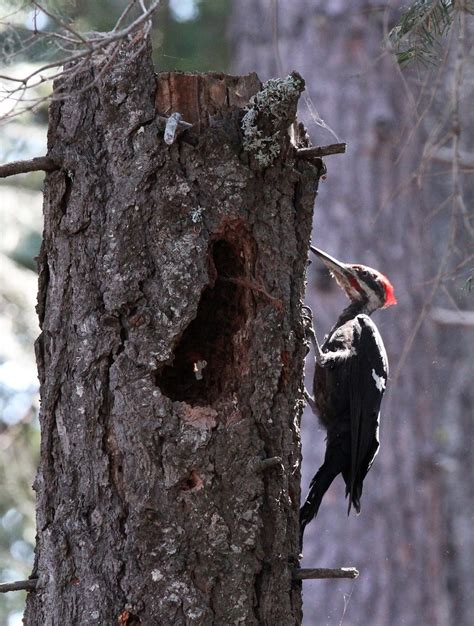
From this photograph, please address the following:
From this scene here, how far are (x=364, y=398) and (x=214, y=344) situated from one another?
1.49 metres

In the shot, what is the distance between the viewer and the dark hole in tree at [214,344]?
2773 mm

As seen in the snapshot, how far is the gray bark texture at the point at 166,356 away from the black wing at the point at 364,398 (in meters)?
1.25

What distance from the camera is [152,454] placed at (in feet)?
8.14

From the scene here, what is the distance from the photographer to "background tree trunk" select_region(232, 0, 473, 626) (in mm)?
5746

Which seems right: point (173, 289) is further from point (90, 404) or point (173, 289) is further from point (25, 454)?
point (25, 454)

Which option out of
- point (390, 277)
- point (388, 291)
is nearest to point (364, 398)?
point (388, 291)

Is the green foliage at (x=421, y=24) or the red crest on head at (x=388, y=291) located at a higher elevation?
the green foliage at (x=421, y=24)

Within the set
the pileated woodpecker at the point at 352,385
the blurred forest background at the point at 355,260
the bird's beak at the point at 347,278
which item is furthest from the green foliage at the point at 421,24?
the blurred forest background at the point at 355,260

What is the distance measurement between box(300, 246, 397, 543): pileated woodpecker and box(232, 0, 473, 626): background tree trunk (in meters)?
0.96

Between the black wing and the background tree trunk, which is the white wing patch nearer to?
the black wing

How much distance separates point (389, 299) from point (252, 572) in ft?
8.84

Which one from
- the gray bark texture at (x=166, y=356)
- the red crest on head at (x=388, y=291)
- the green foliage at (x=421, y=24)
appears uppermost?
the green foliage at (x=421, y=24)

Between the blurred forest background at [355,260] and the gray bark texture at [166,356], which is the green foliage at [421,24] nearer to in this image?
the gray bark texture at [166,356]

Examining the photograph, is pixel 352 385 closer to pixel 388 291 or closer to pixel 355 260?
pixel 388 291
